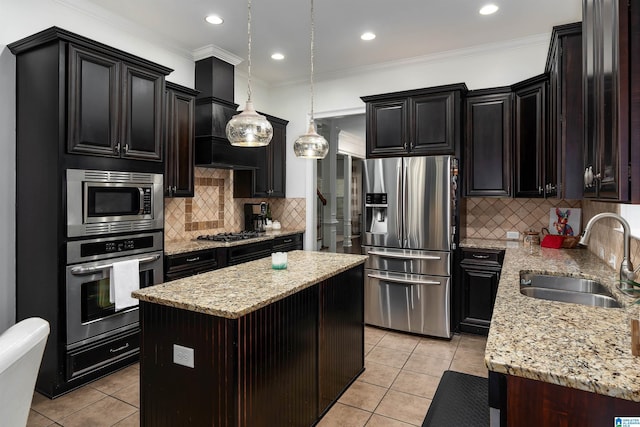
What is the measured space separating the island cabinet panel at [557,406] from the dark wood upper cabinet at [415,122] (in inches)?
121

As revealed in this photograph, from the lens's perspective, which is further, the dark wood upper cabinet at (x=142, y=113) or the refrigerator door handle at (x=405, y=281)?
the refrigerator door handle at (x=405, y=281)

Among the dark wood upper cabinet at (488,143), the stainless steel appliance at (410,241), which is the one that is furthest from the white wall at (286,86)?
the stainless steel appliance at (410,241)

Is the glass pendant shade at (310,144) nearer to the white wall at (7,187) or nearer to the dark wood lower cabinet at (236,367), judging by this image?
the dark wood lower cabinet at (236,367)

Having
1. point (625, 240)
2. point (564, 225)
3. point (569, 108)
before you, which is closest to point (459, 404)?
point (625, 240)

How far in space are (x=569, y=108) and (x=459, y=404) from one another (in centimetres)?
189

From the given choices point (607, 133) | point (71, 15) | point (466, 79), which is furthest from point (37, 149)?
point (466, 79)

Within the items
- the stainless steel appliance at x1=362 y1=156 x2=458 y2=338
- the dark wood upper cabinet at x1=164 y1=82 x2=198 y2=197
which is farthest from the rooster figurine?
the dark wood upper cabinet at x1=164 y1=82 x2=198 y2=197

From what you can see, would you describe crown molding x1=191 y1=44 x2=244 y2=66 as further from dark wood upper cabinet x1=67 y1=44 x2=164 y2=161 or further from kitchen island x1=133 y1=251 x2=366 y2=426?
kitchen island x1=133 y1=251 x2=366 y2=426

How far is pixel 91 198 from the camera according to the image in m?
2.79

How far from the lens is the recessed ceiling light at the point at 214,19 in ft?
11.4

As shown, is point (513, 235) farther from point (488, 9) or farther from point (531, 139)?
point (488, 9)

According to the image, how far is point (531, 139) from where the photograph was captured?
3.59 meters

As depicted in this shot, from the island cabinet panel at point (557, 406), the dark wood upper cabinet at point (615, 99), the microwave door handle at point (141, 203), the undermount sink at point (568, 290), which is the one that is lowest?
the island cabinet panel at point (557, 406)

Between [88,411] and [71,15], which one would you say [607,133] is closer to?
[88,411]
